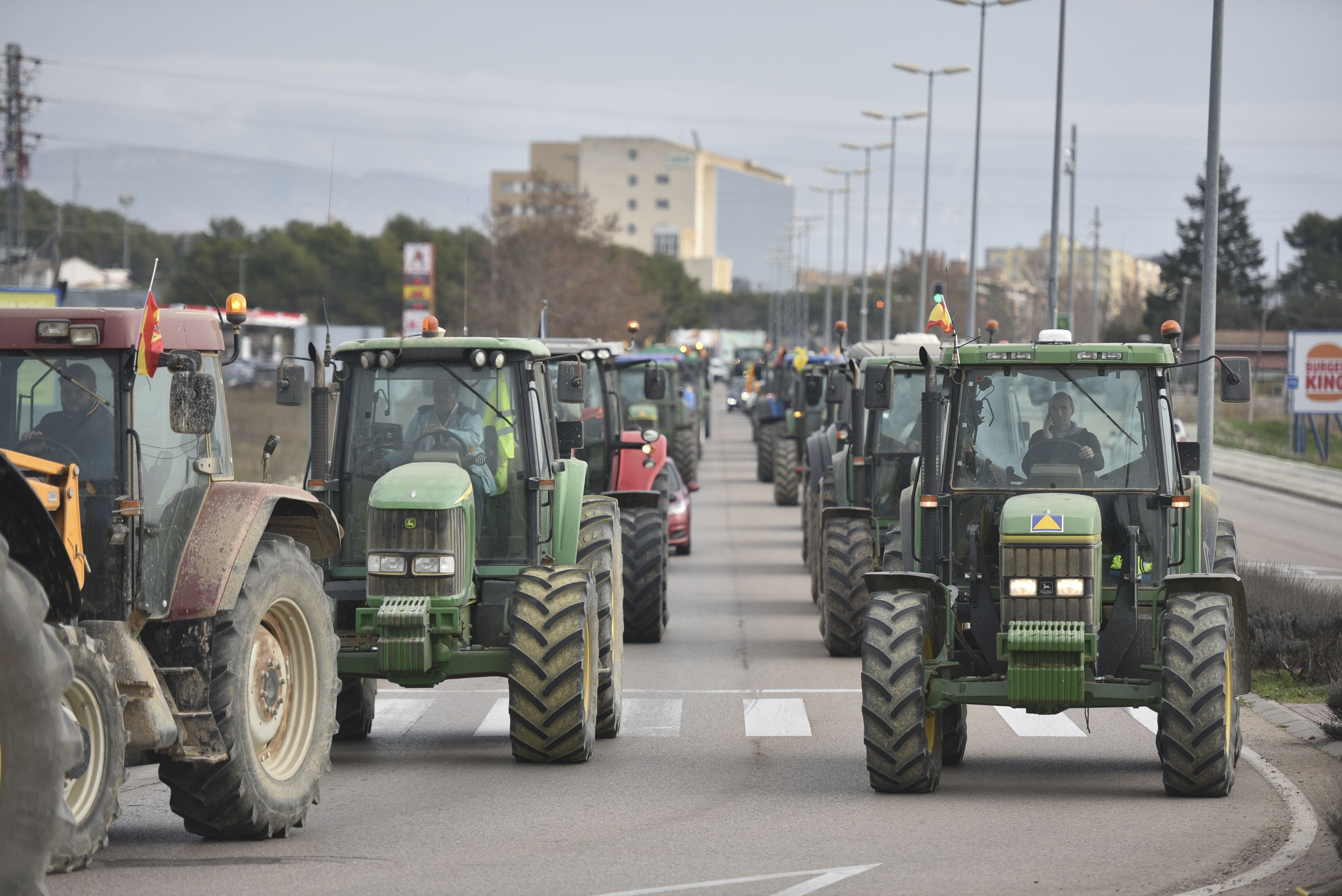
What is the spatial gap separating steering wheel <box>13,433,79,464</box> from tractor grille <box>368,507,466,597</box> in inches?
115

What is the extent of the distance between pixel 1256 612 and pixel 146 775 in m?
9.66

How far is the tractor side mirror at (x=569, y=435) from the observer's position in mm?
12914

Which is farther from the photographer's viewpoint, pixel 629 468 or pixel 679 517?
pixel 679 517

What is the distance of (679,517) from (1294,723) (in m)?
12.4

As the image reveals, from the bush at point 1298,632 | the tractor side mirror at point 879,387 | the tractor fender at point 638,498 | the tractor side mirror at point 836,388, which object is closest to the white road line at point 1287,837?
the bush at point 1298,632

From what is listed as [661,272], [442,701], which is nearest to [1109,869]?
[442,701]

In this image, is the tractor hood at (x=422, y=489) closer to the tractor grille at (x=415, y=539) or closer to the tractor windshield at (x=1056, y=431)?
the tractor grille at (x=415, y=539)

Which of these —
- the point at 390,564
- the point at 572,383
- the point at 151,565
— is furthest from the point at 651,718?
the point at 151,565

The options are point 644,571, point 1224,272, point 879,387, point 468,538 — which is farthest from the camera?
point 1224,272

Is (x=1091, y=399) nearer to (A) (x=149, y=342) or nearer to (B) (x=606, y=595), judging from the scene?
A: (B) (x=606, y=595)

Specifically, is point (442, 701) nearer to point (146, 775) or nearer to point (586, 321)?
point (146, 775)

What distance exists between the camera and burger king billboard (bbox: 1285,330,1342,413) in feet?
136

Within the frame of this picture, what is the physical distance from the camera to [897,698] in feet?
31.0

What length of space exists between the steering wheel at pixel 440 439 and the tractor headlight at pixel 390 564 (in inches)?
36.0
